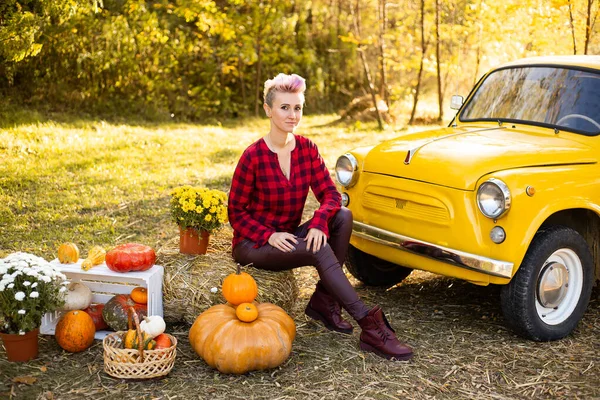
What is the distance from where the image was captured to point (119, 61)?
37.3 ft

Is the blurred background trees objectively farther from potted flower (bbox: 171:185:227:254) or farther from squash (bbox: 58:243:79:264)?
potted flower (bbox: 171:185:227:254)

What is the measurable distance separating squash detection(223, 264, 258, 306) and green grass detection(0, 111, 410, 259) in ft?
7.01

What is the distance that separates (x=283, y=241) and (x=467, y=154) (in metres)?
1.26

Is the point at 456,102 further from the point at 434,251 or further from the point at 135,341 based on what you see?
the point at 135,341

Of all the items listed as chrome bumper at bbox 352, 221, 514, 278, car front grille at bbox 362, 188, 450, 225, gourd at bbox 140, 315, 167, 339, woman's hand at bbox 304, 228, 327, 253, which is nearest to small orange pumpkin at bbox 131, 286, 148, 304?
gourd at bbox 140, 315, 167, 339

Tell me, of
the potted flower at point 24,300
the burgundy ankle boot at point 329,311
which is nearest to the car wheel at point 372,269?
the burgundy ankle boot at point 329,311

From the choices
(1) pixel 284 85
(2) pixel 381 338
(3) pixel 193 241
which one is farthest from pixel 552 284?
(3) pixel 193 241

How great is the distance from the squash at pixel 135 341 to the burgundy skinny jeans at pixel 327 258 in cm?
83

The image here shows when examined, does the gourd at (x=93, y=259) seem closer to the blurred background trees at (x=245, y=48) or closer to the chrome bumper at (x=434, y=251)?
the chrome bumper at (x=434, y=251)

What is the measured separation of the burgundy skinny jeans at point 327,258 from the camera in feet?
12.9

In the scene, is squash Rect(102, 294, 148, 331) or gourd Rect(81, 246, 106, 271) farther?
gourd Rect(81, 246, 106, 271)

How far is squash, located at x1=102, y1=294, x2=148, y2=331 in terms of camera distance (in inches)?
158

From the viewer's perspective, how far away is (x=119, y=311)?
4027mm

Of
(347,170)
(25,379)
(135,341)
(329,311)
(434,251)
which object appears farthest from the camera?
(347,170)
